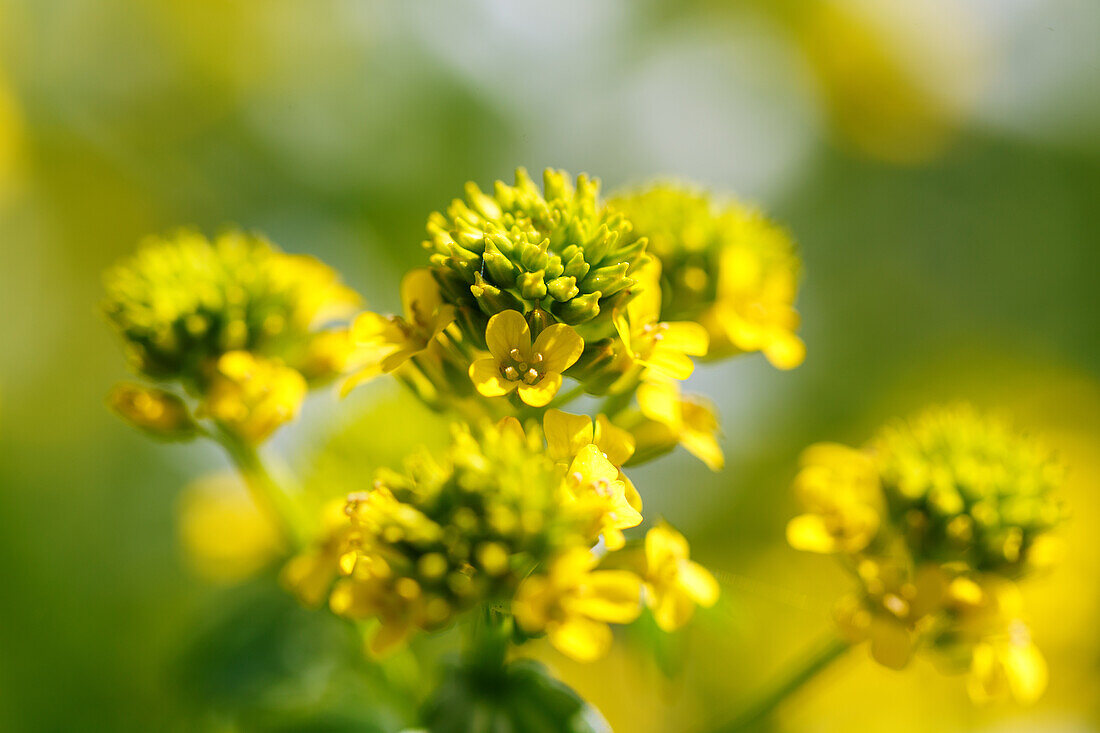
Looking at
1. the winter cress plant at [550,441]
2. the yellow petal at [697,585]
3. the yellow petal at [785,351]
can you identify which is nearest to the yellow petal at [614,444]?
the winter cress plant at [550,441]

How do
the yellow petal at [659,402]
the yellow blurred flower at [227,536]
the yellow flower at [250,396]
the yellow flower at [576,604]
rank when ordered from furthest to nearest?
the yellow blurred flower at [227,536] < the yellow flower at [250,396] < the yellow petal at [659,402] < the yellow flower at [576,604]

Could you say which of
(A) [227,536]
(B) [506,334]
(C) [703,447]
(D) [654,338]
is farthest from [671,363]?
(A) [227,536]

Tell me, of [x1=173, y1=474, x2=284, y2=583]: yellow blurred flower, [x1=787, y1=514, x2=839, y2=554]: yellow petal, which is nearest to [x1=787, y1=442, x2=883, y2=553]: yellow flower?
[x1=787, y1=514, x2=839, y2=554]: yellow petal

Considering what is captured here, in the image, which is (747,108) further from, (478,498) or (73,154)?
(478,498)

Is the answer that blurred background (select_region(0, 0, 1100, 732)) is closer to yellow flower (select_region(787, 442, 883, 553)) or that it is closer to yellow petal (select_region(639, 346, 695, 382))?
yellow flower (select_region(787, 442, 883, 553))

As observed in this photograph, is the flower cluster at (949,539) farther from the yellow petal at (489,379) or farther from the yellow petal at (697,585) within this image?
the yellow petal at (489,379)

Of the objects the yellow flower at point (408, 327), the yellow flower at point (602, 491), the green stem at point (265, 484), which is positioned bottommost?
the yellow flower at point (602, 491)

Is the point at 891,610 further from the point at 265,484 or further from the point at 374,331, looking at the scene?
the point at 265,484

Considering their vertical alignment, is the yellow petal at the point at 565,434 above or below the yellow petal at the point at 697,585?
above
